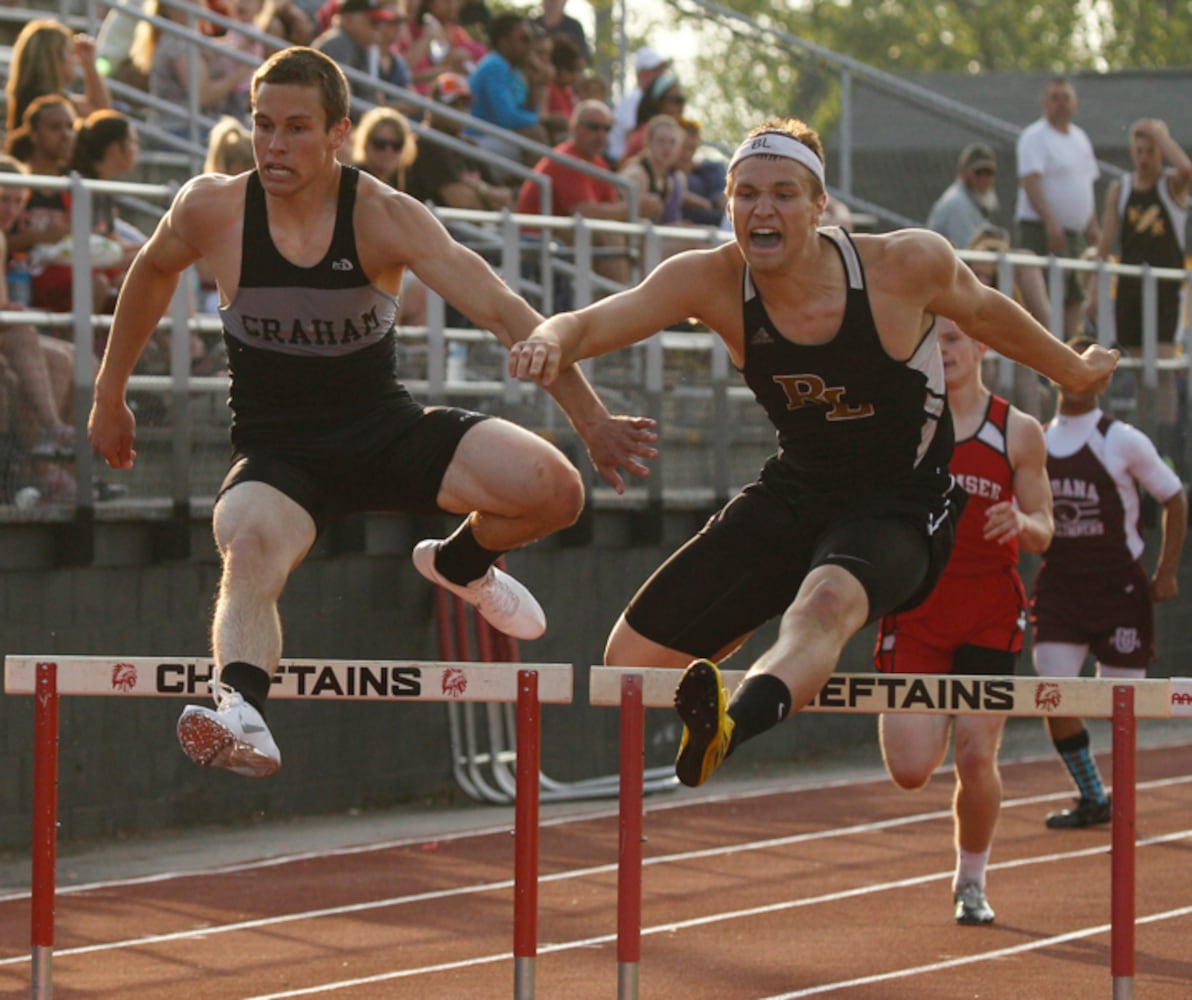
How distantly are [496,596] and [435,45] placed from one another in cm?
1054

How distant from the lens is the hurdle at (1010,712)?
272 inches

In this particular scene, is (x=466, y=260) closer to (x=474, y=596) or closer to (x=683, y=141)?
(x=474, y=596)

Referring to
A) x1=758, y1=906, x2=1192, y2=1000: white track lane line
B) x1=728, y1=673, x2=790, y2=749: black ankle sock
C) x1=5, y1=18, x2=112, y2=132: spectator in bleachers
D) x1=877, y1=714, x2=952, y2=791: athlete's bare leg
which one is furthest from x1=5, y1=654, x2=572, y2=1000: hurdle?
x1=5, y1=18, x2=112, y2=132: spectator in bleachers

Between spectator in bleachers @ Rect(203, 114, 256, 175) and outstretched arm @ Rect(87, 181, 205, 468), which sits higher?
spectator in bleachers @ Rect(203, 114, 256, 175)

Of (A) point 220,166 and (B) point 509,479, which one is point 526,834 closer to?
(B) point 509,479

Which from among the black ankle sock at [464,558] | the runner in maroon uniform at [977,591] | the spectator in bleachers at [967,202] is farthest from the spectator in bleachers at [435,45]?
the black ankle sock at [464,558]

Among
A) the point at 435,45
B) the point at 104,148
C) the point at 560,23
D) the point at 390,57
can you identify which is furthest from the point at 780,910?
the point at 560,23

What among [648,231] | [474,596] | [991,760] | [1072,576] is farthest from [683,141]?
[474,596]

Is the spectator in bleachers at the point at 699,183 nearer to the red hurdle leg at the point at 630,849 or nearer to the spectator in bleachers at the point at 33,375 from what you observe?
the spectator in bleachers at the point at 33,375

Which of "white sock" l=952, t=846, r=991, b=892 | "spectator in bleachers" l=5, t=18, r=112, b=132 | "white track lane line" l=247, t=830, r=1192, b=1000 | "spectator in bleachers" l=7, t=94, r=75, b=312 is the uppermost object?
"spectator in bleachers" l=5, t=18, r=112, b=132

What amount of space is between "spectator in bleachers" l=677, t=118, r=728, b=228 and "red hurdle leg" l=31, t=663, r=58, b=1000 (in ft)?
35.7

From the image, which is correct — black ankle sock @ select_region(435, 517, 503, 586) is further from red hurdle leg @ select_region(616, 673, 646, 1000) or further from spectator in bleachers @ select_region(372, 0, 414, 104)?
spectator in bleachers @ select_region(372, 0, 414, 104)

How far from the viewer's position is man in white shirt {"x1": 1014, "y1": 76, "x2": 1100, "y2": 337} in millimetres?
18516

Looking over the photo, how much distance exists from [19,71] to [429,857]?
445cm
